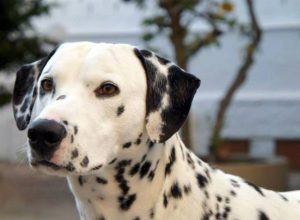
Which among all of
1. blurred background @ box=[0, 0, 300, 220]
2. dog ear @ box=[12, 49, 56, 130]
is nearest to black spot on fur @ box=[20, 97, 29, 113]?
dog ear @ box=[12, 49, 56, 130]

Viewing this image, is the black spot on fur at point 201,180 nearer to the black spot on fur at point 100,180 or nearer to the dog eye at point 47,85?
the black spot on fur at point 100,180

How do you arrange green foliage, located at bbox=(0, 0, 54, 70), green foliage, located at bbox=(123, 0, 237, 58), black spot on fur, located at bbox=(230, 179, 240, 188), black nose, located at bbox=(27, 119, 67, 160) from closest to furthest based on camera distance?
black nose, located at bbox=(27, 119, 67, 160), black spot on fur, located at bbox=(230, 179, 240, 188), green foliage, located at bbox=(123, 0, 237, 58), green foliage, located at bbox=(0, 0, 54, 70)

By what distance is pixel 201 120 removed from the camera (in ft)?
36.2

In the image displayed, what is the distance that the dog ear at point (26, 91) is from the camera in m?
3.01

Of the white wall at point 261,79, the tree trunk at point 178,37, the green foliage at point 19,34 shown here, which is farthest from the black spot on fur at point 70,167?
the white wall at point 261,79

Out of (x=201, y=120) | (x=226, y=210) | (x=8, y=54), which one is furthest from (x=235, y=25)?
(x=226, y=210)

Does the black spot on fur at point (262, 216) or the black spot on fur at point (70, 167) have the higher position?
the black spot on fur at point (70, 167)

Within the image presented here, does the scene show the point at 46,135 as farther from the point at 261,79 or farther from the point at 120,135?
the point at 261,79

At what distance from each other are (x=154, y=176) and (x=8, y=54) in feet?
19.6

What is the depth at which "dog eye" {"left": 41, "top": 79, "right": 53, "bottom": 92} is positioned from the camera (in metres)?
2.78

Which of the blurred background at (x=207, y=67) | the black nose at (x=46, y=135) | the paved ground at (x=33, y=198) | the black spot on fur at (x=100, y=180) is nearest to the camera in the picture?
the black nose at (x=46, y=135)

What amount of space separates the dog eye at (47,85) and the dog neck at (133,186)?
336mm

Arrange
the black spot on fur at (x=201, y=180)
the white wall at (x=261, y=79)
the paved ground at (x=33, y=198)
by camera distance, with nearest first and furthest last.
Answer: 1. the black spot on fur at (x=201, y=180)
2. the paved ground at (x=33, y=198)
3. the white wall at (x=261, y=79)

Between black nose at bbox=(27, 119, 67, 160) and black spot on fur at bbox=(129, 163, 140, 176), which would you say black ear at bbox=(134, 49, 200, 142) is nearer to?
black spot on fur at bbox=(129, 163, 140, 176)
